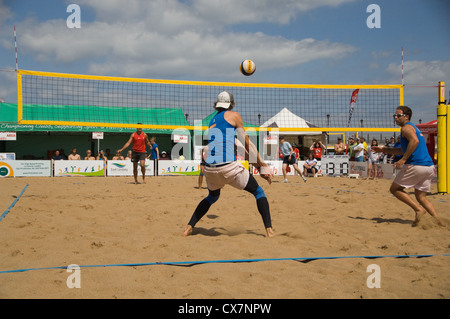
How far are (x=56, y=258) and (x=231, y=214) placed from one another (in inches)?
112

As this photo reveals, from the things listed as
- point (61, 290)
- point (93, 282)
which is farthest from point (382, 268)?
point (61, 290)

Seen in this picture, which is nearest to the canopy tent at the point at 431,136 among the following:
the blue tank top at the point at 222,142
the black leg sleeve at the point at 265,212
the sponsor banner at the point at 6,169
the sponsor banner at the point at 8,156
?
the black leg sleeve at the point at 265,212

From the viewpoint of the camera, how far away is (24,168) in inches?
599

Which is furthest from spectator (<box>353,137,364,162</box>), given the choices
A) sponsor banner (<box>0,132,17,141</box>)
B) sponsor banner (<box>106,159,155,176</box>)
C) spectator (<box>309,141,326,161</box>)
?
sponsor banner (<box>0,132,17,141</box>)

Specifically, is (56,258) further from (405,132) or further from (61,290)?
(405,132)

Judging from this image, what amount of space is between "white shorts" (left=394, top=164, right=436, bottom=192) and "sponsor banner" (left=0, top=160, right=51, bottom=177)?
47.1 ft

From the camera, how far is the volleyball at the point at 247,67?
892 centimetres

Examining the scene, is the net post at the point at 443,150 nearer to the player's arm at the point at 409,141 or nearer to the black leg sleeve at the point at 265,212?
the player's arm at the point at 409,141

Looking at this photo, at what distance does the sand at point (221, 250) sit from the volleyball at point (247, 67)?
12.8ft

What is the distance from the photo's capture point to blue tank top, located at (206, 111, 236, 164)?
153 inches

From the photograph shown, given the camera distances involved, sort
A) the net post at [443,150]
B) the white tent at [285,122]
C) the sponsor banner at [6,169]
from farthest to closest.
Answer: the white tent at [285,122] < the sponsor banner at [6,169] < the net post at [443,150]

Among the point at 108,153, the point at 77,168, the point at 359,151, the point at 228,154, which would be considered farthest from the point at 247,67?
the point at 108,153

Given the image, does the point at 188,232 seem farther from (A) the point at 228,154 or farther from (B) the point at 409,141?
(B) the point at 409,141

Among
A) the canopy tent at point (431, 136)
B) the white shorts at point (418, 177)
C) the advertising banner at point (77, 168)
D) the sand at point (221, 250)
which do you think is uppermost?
the canopy tent at point (431, 136)
